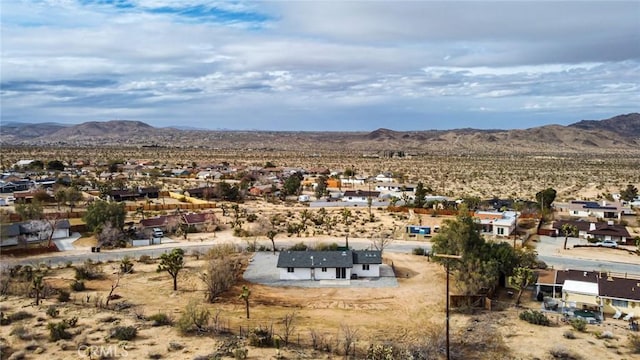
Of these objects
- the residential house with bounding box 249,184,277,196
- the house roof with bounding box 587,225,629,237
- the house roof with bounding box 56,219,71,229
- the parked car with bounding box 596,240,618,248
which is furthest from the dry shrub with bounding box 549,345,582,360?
the residential house with bounding box 249,184,277,196

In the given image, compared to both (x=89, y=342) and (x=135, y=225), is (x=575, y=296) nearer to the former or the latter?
(x=89, y=342)

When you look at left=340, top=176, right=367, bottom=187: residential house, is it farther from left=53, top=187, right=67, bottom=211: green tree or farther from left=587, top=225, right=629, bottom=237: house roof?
left=587, top=225, right=629, bottom=237: house roof

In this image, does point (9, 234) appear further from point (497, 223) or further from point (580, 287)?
point (497, 223)

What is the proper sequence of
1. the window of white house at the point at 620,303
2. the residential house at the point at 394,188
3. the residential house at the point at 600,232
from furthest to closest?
the residential house at the point at 394,188, the residential house at the point at 600,232, the window of white house at the point at 620,303

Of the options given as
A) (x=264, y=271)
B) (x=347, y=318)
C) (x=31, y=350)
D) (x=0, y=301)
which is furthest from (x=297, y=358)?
(x=0, y=301)

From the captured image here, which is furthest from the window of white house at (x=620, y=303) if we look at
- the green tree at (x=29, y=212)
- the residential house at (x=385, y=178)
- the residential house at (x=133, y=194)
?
the residential house at (x=385, y=178)

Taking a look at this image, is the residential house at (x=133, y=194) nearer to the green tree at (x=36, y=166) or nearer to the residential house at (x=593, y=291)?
the green tree at (x=36, y=166)

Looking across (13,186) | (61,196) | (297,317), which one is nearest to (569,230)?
(297,317)
